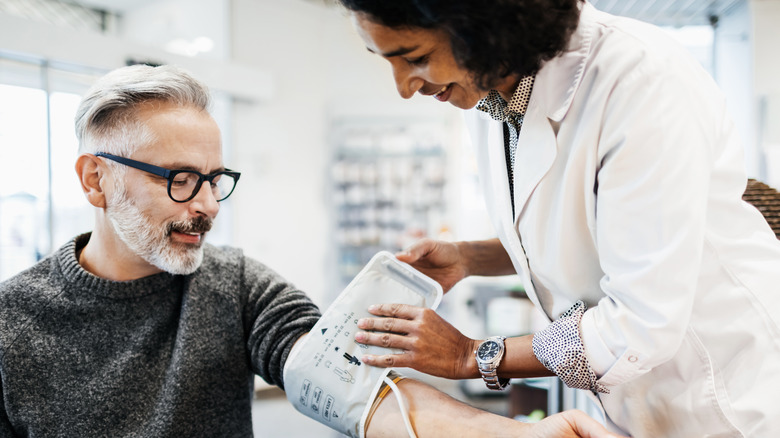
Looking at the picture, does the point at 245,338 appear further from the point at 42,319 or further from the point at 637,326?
the point at 637,326

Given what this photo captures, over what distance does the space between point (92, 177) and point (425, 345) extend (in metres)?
0.92

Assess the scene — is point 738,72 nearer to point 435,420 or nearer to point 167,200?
point 435,420

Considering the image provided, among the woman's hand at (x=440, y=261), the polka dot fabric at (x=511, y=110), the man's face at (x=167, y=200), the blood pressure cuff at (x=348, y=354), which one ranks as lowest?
the blood pressure cuff at (x=348, y=354)

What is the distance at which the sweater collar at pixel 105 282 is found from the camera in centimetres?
126

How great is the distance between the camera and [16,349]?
1181 mm

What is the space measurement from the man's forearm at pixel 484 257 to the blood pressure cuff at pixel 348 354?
260mm

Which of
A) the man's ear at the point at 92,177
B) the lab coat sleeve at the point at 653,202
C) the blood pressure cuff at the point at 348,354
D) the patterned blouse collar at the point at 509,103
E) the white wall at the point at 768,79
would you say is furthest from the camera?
the white wall at the point at 768,79

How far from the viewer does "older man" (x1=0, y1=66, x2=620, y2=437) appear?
1184mm

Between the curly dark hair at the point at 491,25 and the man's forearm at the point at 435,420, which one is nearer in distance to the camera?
the curly dark hair at the point at 491,25

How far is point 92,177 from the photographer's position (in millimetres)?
1330

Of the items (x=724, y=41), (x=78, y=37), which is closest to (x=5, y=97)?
(x=78, y=37)

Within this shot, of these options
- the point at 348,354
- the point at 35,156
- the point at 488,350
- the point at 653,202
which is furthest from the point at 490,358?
the point at 35,156

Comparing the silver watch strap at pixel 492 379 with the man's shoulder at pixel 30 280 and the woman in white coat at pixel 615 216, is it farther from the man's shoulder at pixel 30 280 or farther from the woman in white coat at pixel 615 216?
the man's shoulder at pixel 30 280

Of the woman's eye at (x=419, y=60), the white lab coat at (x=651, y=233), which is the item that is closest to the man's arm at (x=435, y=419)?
the white lab coat at (x=651, y=233)
